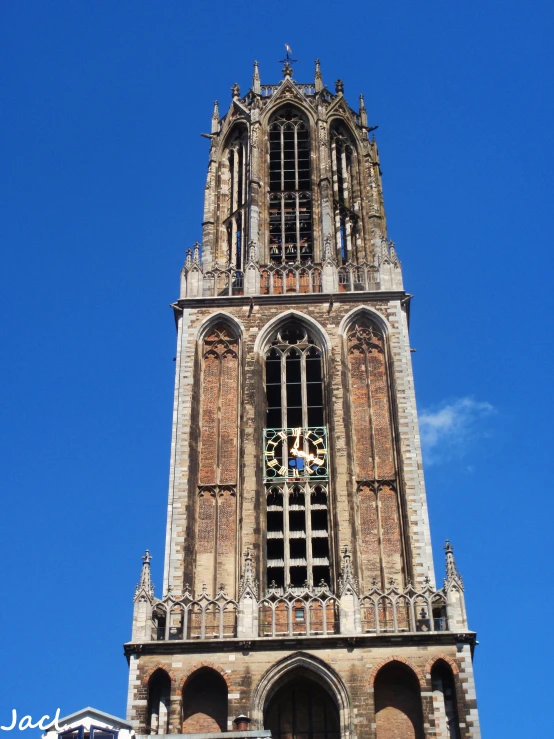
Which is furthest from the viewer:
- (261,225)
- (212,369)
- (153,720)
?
(261,225)

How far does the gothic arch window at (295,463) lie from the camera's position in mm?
34656

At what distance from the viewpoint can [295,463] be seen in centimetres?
3688

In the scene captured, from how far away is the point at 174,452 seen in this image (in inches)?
1435

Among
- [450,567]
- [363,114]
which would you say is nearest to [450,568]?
[450,567]

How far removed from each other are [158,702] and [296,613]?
13.8 ft

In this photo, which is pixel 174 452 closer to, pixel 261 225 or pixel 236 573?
pixel 236 573

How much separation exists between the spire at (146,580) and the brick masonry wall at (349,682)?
194 centimetres

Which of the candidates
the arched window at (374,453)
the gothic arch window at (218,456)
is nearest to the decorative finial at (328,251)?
the arched window at (374,453)

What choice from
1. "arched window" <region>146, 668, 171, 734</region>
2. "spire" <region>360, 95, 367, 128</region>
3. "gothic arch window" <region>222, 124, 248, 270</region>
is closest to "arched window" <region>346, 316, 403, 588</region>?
"gothic arch window" <region>222, 124, 248, 270</region>

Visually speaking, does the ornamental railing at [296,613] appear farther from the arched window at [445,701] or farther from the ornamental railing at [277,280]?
the ornamental railing at [277,280]

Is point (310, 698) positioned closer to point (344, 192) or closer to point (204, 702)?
point (204, 702)

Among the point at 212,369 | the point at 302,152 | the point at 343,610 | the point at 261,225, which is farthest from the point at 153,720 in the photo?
the point at 302,152

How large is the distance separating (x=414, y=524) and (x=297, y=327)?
26.6 feet

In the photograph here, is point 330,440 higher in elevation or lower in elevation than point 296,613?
higher
